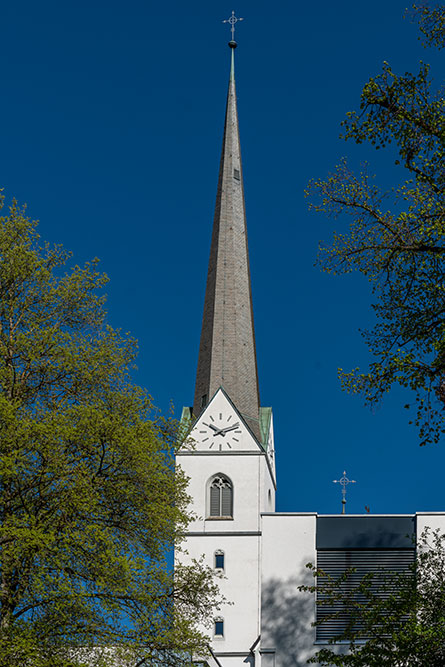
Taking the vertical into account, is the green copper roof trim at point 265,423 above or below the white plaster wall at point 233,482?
above

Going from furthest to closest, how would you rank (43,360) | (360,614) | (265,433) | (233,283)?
1. (233,283)
2. (265,433)
3. (360,614)
4. (43,360)

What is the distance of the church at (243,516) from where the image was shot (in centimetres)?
3803

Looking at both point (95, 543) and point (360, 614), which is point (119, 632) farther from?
point (360, 614)

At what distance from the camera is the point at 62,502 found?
19.0m

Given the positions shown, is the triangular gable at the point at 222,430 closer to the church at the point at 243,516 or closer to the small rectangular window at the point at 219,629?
the church at the point at 243,516

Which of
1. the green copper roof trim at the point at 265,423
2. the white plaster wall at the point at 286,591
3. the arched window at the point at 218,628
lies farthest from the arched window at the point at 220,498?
the white plaster wall at the point at 286,591

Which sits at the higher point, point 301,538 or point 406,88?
point 406,88

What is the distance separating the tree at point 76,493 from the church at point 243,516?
12783 millimetres

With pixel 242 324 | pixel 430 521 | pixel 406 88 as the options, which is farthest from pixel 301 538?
pixel 406 88

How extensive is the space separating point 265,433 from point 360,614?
30.3 meters

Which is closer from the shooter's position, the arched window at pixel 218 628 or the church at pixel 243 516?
the church at pixel 243 516

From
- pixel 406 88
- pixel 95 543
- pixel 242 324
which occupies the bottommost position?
pixel 95 543

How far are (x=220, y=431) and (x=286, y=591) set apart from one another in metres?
14.3

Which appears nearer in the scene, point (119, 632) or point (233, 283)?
point (119, 632)
